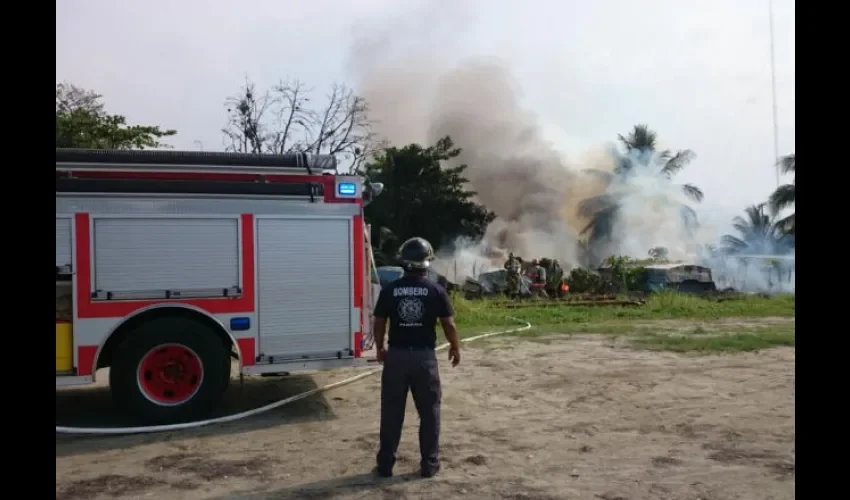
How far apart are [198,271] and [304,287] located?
980 millimetres

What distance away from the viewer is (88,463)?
557cm

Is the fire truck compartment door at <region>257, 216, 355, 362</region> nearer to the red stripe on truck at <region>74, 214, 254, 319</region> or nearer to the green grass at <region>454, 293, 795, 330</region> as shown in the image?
the red stripe on truck at <region>74, 214, 254, 319</region>

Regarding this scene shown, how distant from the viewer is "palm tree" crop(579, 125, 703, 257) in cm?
4088

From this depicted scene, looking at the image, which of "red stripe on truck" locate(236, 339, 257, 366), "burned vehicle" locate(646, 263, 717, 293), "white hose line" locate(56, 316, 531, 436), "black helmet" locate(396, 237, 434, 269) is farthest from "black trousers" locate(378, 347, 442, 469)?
"burned vehicle" locate(646, 263, 717, 293)

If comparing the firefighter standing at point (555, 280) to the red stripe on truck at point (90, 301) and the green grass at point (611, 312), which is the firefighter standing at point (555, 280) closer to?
the green grass at point (611, 312)

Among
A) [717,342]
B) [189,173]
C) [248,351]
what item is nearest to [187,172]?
[189,173]

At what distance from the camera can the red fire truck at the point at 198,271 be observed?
248 inches

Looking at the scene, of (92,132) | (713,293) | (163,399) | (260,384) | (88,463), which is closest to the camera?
(88,463)

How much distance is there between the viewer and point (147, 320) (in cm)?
644
